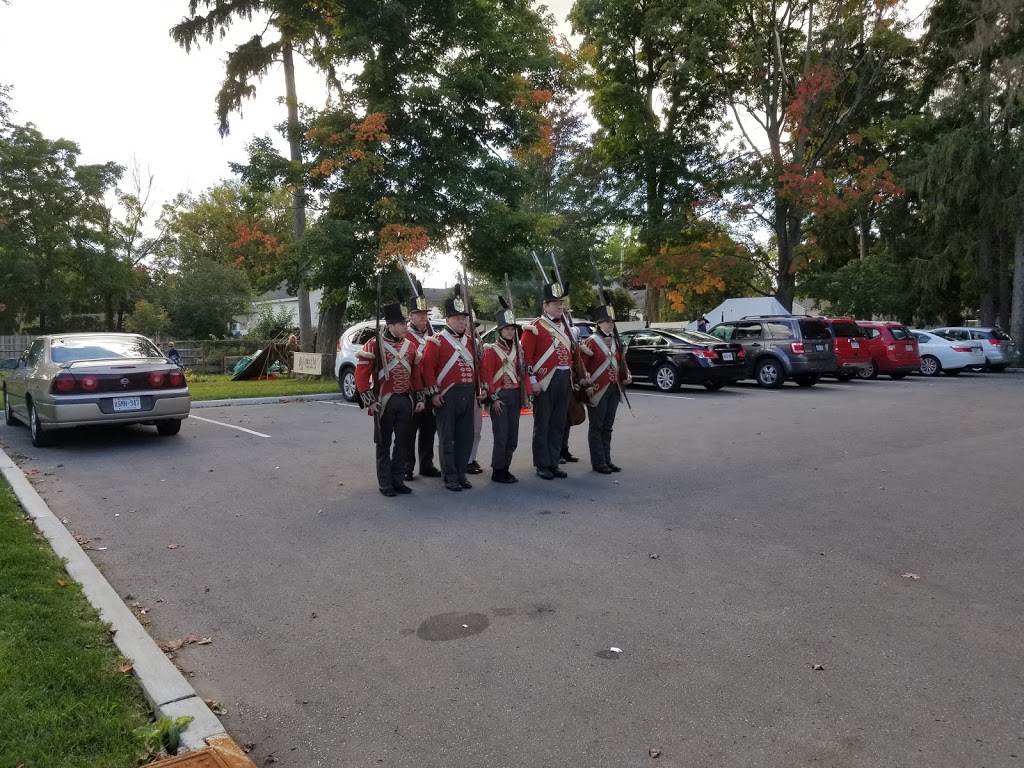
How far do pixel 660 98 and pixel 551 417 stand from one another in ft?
87.2

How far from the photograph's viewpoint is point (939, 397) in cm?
1661

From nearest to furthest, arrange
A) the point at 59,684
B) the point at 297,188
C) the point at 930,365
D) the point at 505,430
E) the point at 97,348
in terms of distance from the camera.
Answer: the point at 59,684
the point at 505,430
the point at 97,348
the point at 297,188
the point at 930,365

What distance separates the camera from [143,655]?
3885mm

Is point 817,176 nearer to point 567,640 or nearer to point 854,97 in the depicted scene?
point 854,97

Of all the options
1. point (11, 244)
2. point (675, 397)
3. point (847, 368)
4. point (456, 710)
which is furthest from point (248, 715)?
point (11, 244)

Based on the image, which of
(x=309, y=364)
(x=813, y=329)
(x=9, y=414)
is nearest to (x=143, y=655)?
(x=9, y=414)

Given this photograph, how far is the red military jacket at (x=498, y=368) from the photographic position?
8289mm

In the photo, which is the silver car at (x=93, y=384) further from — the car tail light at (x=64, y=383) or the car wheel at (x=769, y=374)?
the car wheel at (x=769, y=374)

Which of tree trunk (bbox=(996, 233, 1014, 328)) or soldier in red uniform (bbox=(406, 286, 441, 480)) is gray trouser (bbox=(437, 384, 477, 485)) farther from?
tree trunk (bbox=(996, 233, 1014, 328))

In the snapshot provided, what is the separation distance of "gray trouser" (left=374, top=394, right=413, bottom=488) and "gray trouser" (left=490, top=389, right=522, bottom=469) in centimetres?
96

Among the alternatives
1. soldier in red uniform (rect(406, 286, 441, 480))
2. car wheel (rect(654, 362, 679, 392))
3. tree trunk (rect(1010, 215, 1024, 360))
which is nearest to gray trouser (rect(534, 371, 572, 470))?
soldier in red uniform (rect(406, 286, 441, 480))

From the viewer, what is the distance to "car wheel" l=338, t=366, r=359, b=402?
16.5 m

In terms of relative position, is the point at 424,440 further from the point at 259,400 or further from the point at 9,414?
the point at 259,400

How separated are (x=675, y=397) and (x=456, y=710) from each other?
14.0 meters
